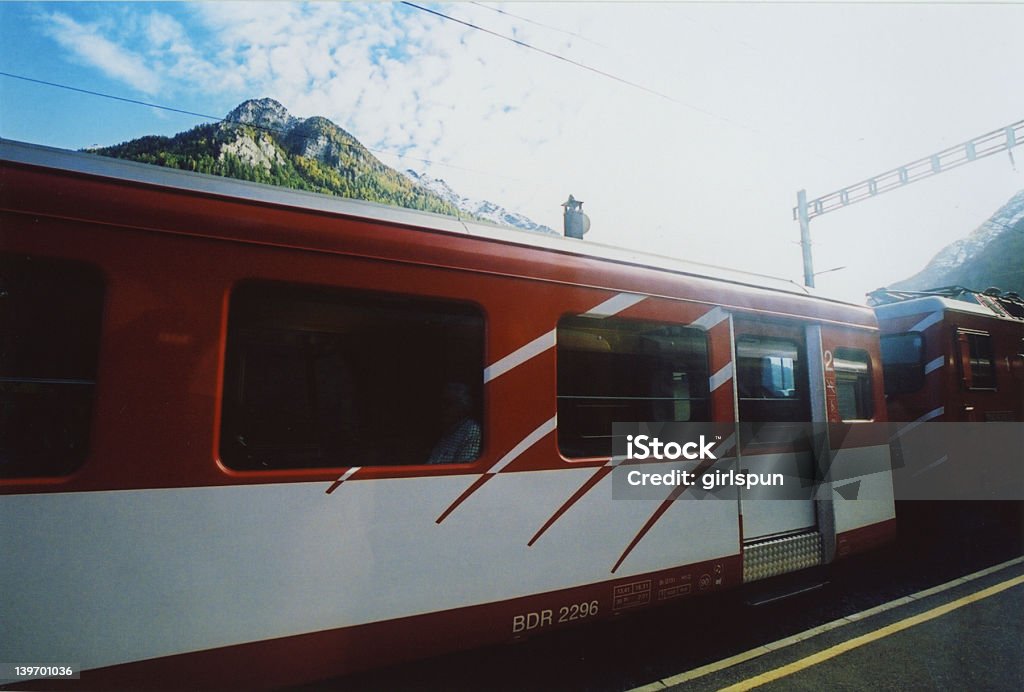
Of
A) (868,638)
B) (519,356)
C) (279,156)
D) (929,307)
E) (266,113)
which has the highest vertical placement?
(266,113)

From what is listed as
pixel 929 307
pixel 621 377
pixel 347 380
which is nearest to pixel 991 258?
pixel 929 307

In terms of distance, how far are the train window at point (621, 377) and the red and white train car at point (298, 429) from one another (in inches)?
0.8

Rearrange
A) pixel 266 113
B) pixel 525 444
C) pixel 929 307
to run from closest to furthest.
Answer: pixel 525 444 < pixel 929 307 < pixel 266 113

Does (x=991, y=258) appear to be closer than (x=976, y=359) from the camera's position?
No

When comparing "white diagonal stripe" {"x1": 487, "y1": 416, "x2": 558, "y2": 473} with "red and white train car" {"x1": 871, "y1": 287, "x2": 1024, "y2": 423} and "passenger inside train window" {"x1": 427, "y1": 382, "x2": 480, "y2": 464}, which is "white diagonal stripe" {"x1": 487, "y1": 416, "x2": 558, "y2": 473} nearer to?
"passenger inside train window" {"x1": 427, "y1": 382, "x2": 480, "y2": 464}

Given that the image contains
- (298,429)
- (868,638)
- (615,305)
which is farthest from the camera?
(868,638)

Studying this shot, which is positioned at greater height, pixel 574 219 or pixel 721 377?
pixel 574 219

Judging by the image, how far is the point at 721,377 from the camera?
407 centimetres

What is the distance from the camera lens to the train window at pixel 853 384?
512 cm

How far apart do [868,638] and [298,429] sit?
4.41m

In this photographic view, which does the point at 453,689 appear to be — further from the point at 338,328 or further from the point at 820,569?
the point at 820,569

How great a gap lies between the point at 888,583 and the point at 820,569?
1.09 metres

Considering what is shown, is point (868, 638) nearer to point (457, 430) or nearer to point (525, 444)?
point (525, 444)

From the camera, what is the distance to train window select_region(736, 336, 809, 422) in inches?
171
